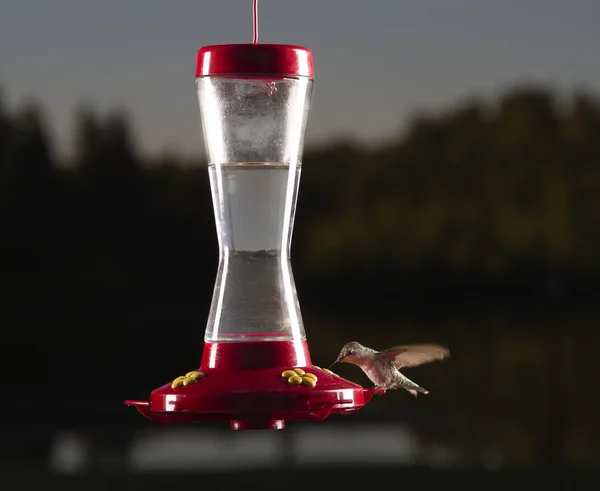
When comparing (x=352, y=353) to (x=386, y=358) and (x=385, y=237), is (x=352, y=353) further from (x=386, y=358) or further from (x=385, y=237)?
(x=385, y=237)

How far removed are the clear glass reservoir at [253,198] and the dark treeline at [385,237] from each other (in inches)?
1622

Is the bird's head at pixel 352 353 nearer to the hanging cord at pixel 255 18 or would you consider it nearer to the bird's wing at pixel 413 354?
the bird's wing at pixel 413 354

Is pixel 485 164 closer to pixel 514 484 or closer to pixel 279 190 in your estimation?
pixel 514 484

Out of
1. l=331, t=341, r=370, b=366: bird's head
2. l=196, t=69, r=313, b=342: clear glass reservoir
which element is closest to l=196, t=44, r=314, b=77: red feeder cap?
l=196, t=69, r=313, b=342: clear glass reservoir

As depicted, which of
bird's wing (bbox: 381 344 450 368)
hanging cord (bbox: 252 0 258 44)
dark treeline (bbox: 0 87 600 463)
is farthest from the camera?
dark treeline (bbox: 0 87 600 463)

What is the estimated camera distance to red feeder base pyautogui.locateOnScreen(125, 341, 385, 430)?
2500mm

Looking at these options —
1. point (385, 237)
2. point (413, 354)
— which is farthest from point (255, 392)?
point (385, 237)

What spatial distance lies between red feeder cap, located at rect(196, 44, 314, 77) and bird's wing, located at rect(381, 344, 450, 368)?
2.85 feet

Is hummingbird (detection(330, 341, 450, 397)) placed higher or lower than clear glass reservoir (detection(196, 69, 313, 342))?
lower

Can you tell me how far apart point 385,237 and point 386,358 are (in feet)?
149

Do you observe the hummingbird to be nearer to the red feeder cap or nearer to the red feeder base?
the red feeder base

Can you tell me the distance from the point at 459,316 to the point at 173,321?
15.6 m

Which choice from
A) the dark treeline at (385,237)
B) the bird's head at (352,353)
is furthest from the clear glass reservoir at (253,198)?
the dark treeline at (385,237)

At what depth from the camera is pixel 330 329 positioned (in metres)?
52.0
